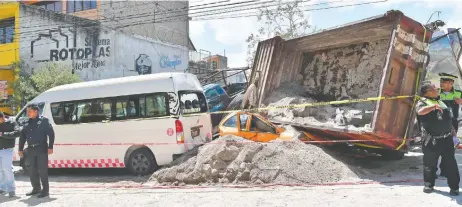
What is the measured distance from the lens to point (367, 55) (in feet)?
29.3

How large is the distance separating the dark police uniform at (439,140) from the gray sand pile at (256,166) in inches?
56.6

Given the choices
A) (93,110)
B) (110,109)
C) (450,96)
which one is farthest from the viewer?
(93,110)

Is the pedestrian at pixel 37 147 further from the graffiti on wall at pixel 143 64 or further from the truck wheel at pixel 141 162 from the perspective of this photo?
the graffiti on wall at pixel 143 64

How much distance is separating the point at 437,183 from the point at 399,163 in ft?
7.76

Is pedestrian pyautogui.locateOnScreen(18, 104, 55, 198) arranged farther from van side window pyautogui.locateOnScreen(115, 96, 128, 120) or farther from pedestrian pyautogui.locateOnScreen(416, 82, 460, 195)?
pedestrian pyautogui.locateOnScreen(416, 82, 460, 195)

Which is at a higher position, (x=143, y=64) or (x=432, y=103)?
(x=143, y=64)

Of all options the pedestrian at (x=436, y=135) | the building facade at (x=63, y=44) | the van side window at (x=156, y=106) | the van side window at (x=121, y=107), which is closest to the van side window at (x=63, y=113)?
the van side window at (x=121, y=107)

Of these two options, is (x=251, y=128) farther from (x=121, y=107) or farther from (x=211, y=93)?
(x=211, y=93)

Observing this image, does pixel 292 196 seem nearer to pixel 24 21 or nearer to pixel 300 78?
pixel 300 78

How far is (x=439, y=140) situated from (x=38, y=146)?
19.8 feet

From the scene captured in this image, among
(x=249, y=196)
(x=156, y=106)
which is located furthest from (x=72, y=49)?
(x=249, y=196)

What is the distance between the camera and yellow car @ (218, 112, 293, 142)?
8.89 meters

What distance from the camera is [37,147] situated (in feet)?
21.2

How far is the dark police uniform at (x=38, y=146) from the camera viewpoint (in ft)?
21.2
